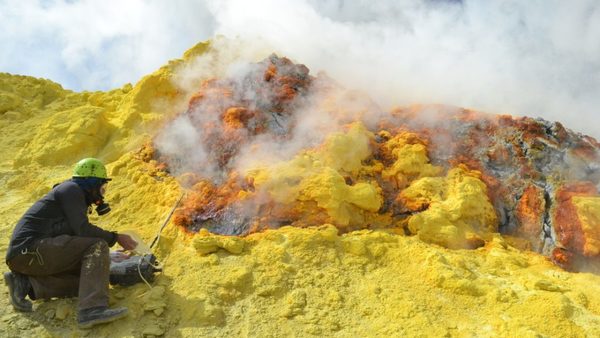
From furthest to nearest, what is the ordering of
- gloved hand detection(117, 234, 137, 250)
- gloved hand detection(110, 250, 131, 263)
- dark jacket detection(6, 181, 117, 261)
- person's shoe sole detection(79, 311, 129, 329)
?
1. gloved hand detection(110, 250, 131, 263)
2. gloved hand detection(117, 234, 137, 250)
3. dark jacket detection(6, 181, 117, 261)
4. person's shoe sole detection(79, 311, 129, 329)

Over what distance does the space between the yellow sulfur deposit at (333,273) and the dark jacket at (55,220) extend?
1.78 ft

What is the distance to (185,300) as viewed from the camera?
3.96m

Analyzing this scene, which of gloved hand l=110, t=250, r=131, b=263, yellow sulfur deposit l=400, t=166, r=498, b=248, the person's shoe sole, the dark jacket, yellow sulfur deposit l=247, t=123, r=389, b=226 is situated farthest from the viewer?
yellow sulfur deposit l=247, t=123, r=389, b=226

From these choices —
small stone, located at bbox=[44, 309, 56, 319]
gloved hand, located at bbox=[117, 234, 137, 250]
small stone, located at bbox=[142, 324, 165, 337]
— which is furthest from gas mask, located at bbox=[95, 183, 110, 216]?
small stone, located at bbox=[142, 324, 165, 337]

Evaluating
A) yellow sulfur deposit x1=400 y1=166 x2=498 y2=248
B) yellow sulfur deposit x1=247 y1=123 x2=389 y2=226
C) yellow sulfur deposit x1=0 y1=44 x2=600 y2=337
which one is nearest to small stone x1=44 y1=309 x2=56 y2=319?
yellow sulfur deposit x1=0 y1=44 x2=600 y2=337

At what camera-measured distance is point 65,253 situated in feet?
12.3

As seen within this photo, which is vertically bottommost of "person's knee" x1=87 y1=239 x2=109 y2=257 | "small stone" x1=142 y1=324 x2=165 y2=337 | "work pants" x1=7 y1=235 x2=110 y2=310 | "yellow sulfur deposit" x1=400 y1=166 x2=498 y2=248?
"small stone" x1=142 y1=324 x2=165 y2=337

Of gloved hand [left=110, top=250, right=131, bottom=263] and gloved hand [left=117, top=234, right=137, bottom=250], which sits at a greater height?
gloved hand [left=117, top=234, right=137, bottom=250]

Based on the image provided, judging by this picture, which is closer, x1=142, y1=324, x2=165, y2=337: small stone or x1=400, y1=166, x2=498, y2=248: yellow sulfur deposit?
x1=142, y1=324, x2=165, y2=337: small stone

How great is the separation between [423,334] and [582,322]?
1.26m

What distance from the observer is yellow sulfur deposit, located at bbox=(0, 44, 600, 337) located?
3.78 m

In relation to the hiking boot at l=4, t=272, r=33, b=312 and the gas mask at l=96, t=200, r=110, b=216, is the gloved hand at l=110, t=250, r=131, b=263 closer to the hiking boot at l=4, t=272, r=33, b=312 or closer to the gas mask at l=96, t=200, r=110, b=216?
the gas mask at l=96, t=200, r=110, b=216

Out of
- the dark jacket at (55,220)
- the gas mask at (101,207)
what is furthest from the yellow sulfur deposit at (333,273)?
the gas mask at (101,207)

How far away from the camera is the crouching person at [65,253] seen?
3682 mm
